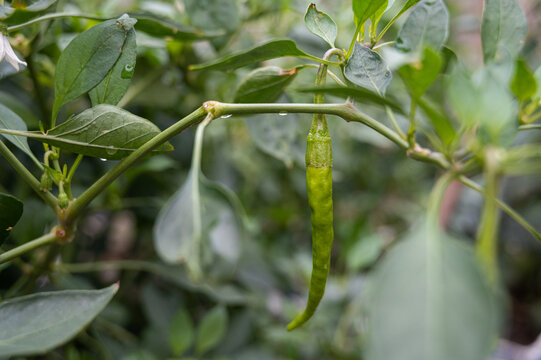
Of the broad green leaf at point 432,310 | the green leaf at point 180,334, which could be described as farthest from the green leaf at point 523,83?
the green leaf at point 180,334

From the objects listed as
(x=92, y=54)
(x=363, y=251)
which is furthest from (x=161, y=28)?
(x=363, y=251)

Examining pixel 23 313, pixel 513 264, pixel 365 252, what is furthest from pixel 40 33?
pixel 513 264

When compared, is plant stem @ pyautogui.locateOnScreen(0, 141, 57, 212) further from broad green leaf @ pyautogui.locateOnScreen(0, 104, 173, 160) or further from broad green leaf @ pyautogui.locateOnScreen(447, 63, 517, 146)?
broad green leaf @ pyautogui.locateOnScreen(447, 63, 517, 146)

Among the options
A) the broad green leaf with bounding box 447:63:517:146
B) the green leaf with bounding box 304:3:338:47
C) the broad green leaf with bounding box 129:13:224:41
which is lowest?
the broad green leaf with bounding box 447:63:517:146

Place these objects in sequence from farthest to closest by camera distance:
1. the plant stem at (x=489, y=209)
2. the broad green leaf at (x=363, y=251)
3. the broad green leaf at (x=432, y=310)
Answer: the broad green leaf at (x=363, y=251), the plant stem at (x=489, y=209), the broad green leaf at (x=432, y=310)

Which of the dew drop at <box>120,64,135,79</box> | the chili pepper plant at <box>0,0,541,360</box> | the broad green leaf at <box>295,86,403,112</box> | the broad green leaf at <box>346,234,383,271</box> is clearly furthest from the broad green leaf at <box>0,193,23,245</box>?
the broad green leaf at <box>346,234,383,271</box>

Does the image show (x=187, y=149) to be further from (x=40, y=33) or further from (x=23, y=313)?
(x=23, y=313)

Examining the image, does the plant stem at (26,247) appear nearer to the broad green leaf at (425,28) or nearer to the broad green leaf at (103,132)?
the broad green leaf at (103,132)

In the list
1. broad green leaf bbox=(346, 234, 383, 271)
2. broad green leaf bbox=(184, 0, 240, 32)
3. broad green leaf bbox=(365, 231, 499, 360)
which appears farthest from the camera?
broad green leaf bbox=(346, 234, 383, 271)
